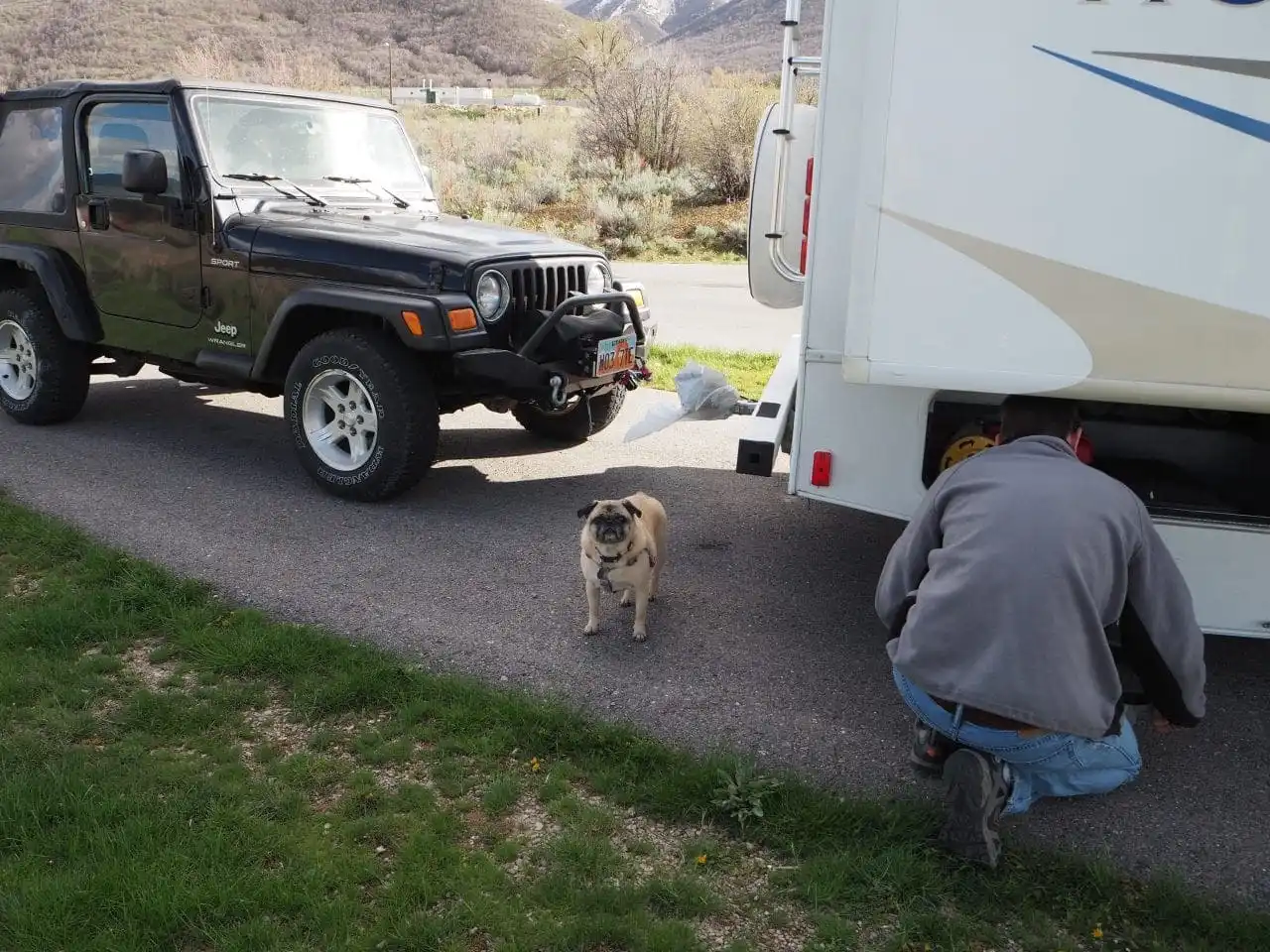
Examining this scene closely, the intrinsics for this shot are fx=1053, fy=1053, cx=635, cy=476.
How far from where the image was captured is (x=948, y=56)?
10.4 ft

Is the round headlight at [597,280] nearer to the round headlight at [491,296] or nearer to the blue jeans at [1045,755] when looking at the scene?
the round headlight at [491,296]

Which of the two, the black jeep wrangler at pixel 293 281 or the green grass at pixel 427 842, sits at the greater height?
the black jeep wrangler at pixel 293 281

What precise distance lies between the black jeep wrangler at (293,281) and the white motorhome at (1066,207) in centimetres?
232

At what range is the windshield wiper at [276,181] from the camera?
6191 mm

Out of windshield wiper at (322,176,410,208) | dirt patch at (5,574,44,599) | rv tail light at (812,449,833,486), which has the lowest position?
dirt patch at (5,574,44,599)

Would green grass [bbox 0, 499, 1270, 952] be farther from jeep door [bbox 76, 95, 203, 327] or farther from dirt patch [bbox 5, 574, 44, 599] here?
jeep door [bbox 76, 95, 203, 327]

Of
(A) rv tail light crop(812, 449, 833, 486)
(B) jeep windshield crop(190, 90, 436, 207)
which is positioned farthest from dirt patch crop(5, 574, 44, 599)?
(A) rv tail light crop(812, 449, 833, 486)

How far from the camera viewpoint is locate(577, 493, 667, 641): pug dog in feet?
13.5

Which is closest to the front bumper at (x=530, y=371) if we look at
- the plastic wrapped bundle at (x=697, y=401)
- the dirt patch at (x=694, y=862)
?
the plastic wrapped bundle at (x=697, y=401)

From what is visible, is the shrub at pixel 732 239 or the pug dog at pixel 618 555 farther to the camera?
the shrub at pixel 732 239

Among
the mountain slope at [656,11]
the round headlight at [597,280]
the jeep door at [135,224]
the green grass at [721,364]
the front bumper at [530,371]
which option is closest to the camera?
Result: the front bumper at [530,371]

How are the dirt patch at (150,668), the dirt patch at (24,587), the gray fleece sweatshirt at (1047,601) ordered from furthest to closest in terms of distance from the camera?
the dirt patch at (24,587) < the dirt patch at (150,668) < the gray fleece sweatshirt at (1047,601)

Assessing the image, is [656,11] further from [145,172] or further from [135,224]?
[145,172]

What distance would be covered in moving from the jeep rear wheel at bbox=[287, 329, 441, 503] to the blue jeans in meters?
3.22
